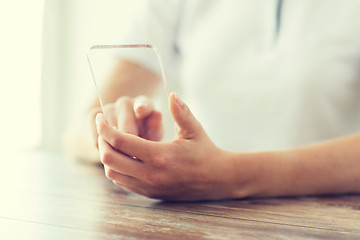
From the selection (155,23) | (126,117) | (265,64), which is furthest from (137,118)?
(155,23)

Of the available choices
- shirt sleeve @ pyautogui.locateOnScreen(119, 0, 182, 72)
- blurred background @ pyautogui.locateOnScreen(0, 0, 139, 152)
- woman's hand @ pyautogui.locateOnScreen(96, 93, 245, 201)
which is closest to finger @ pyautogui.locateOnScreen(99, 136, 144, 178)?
woman's hand @ pyautogui.locateOnScreen(96, 93, 245, 201)

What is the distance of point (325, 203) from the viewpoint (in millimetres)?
598

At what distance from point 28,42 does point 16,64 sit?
0.16 m

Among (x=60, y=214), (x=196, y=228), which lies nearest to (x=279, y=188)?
(x=196, y=228)

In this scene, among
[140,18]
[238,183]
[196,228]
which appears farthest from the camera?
[140,18]

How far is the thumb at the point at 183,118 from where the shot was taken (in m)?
0.49

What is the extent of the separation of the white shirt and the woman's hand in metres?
0.44

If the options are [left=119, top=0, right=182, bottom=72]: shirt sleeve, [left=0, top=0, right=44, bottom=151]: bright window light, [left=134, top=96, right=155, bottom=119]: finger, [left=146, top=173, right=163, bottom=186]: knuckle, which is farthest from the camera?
[left=0, top=0, right=44, bottom=151]: bright window light

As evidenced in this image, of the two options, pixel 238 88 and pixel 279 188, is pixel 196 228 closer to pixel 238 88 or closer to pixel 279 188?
pixel 279 188

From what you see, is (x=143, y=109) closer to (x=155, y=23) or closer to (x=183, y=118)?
(x=183, y=118)

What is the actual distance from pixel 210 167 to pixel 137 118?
0.58ft

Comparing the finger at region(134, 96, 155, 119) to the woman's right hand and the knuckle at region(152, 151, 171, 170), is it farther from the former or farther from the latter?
the knuckle at region(152, 151, 171, 170)

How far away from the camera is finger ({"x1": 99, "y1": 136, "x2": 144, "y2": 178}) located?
52 centimetres

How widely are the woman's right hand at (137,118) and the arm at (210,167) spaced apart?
10 centimetres
